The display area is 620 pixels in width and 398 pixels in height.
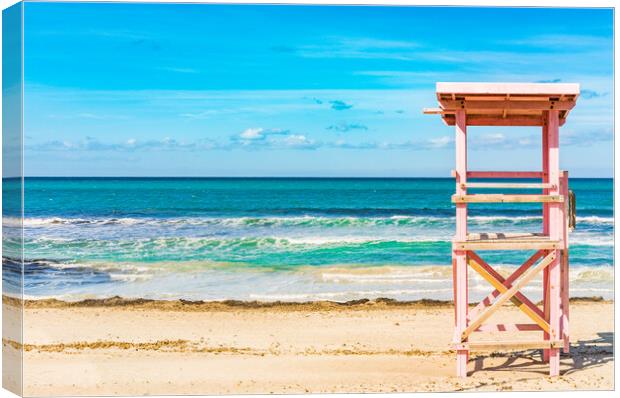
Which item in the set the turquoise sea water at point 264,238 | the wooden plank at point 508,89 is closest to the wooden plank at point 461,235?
the wooden plank at point 508,89

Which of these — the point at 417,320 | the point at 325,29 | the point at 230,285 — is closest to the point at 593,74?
the point at 325,29

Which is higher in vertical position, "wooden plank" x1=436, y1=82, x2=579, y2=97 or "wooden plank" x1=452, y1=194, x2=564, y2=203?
"wooden plank" x1=436, y1=82, x2=579, y2=97

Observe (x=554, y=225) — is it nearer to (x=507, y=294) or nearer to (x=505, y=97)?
(x=507, y=294)

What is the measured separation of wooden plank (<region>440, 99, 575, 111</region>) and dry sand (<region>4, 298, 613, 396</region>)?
9.87ft

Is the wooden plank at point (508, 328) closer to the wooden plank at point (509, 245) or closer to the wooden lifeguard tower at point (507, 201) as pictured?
the wooden lifeguard tower at point (507, 201)

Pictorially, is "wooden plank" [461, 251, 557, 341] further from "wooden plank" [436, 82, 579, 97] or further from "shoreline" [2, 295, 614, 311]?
"shoreline" [2, 295, 614, 311]

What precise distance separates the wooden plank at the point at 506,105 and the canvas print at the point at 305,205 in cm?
2

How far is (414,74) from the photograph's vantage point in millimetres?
38094

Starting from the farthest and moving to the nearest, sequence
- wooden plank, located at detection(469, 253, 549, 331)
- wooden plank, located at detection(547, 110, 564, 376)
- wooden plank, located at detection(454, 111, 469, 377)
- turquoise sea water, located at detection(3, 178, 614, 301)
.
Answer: turquoise sea water, located at detection(3, 178, 614, 301) < wooden plank, located at detection(469, 253, 549, 331) < wooden plank, located at detection(547, 110, 564, 376) < wooden plank, located at detection(454, 111, 469, 377)

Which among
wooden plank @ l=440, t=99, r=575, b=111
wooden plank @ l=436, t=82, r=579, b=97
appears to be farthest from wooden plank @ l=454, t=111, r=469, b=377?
wooden plank @ l=436, t=82, r=579, b=97

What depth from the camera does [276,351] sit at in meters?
11.2

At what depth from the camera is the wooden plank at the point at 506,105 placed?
28.6 feet

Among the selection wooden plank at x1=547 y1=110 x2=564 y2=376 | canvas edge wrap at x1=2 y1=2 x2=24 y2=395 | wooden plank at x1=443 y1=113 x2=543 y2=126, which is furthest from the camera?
wooden plank at x1=443 y1=113 x2=543 y2=126

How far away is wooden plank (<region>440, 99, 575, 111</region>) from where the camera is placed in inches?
344
